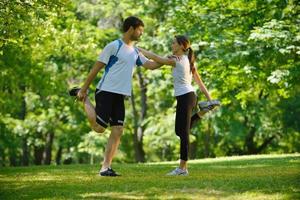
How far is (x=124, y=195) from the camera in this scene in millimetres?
5988

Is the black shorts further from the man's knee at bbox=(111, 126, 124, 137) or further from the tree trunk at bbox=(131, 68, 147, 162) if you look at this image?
the tree trunk at bbox=(131, 68, 147, 162)

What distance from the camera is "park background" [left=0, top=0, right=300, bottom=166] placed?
15.4m

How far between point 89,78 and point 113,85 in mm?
394

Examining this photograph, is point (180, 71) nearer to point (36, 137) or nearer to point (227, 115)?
point (227, 115)

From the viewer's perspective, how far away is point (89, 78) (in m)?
8.09

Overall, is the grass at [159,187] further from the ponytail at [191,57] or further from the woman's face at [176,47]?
the woman's face at [176,47]

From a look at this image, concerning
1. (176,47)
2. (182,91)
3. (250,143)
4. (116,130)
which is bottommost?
(250,143)

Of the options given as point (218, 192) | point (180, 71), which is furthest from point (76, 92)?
point (218, 192)

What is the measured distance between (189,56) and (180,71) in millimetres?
347

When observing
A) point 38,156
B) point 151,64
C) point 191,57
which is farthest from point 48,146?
point 191,57

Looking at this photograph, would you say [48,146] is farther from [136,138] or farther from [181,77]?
[181,77]

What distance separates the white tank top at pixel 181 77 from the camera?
8.31 m

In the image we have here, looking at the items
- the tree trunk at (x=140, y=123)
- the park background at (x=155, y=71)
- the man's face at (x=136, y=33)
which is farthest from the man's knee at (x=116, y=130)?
the tree trunk at (x=140, y=123)

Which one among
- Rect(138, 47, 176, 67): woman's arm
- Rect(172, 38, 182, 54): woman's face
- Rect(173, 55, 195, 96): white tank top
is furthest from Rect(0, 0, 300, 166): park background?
Rect(173, 55, 195, 96): white tank top
